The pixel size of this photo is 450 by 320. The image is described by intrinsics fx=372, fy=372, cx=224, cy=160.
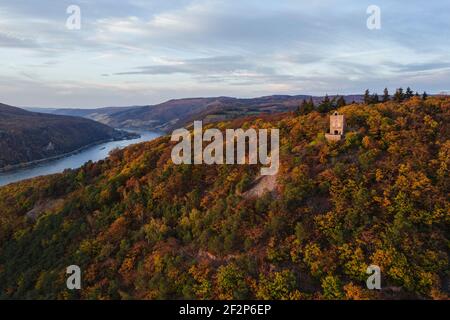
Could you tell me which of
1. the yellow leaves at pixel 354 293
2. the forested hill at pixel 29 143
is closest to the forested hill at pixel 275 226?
the yellow leaves at pixel 354 293

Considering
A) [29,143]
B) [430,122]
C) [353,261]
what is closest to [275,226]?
[353,261]

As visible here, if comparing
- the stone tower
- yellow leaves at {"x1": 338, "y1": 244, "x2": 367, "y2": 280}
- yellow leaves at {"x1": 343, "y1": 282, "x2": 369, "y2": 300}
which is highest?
the stone tower

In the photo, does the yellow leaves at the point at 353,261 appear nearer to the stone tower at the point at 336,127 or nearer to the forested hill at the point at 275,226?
the forested hill at the point at 275,226

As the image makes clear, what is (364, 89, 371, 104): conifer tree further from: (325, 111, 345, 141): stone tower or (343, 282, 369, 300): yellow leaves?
A: (343, 282, 369, 300): yellow leaves

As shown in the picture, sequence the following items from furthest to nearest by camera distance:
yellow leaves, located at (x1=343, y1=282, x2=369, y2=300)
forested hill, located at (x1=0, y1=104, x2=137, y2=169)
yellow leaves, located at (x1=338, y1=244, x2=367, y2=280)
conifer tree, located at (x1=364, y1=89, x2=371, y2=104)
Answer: forested hill, located at (x1=0, y1=104, x2=137, y2=169) < conifer tree, located at (x1=364, y1=89, x2=371, y2=104) < yellow leaves, located at (x1=338, y1=244, x2=367, y2=280) < yellow leaves, located at (x1=343, y1=282, x2=369, y2=300)

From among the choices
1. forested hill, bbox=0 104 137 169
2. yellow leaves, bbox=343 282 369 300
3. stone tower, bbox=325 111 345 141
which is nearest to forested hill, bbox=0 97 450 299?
yellow leaves, bbox=343 282 369 300
